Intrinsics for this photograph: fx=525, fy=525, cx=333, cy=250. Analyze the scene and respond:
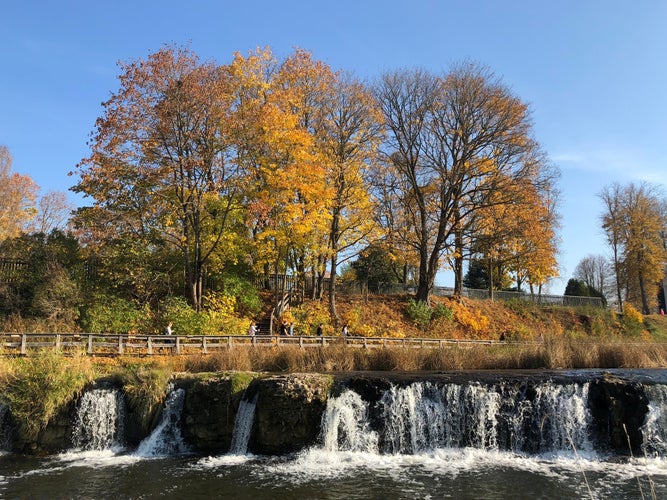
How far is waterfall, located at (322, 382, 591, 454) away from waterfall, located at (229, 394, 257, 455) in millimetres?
2035

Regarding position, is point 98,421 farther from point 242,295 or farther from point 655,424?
point 655,424

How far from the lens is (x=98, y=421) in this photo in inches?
584

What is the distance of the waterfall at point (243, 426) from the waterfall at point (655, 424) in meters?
9.95

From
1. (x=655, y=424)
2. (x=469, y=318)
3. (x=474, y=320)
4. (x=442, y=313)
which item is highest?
(x=442, y=313)

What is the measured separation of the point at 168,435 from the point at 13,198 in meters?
33.3

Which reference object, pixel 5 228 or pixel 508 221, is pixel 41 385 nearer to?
pixel 508 221

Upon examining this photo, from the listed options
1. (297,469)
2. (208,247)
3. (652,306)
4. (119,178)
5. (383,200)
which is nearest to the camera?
(297,469)

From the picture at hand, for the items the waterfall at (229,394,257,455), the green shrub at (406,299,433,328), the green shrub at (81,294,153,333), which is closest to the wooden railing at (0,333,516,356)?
the green shrub at (81,294,153,333)

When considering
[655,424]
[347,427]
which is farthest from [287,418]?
[655,424]

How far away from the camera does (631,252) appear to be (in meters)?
49.9

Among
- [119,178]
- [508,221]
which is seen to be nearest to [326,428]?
[119,178]

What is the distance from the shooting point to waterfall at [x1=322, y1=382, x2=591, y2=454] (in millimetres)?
13828

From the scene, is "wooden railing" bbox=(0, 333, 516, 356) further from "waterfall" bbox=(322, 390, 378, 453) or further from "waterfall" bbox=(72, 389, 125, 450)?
"waterfall" bbox=(322, 390, 378, 453)

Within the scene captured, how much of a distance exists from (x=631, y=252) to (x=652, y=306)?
7.61 m
